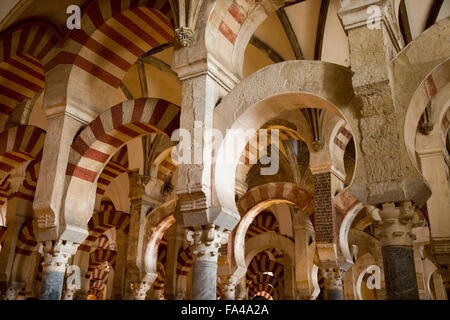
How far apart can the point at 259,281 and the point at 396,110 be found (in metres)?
13.1

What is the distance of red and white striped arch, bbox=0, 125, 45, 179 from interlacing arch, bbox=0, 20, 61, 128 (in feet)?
2.05

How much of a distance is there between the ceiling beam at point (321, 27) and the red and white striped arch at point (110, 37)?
2.40 metres

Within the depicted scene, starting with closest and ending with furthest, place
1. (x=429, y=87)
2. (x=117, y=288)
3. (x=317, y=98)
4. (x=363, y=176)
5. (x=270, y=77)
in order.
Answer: (x=363, y=176), (x=429, y=87), (x=317, y=98), (x=270, y=77), (x=117, y=288)

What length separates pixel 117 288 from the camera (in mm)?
9469

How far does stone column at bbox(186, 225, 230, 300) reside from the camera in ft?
13.8

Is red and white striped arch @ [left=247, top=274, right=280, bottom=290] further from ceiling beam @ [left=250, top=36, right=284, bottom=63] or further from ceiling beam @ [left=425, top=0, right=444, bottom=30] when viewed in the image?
ceiling beam @ [left=425, top=0, right=444, bottom=30]

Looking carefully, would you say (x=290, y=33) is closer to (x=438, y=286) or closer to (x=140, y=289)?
(x=140, y=289)

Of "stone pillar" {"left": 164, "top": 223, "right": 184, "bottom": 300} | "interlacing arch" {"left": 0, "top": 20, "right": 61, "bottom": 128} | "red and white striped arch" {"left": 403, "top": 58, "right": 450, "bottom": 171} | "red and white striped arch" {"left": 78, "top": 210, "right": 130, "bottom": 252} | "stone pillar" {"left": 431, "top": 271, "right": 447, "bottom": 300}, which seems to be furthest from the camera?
"stone pillar" {"left": 431, "top": 271, "right": 447, "bottom": 300}

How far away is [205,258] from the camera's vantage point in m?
4.26

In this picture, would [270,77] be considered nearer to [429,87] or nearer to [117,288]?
[429,87]

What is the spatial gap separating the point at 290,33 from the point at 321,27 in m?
0.52

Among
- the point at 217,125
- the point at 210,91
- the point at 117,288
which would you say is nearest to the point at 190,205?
the point at 217,125

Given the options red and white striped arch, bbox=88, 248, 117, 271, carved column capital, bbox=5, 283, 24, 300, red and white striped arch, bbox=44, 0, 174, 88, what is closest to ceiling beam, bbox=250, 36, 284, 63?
red and white striped arch, bbox=44, 0, 174, 88

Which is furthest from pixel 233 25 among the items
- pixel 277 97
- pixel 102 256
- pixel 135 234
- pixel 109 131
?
pixel 102 256
